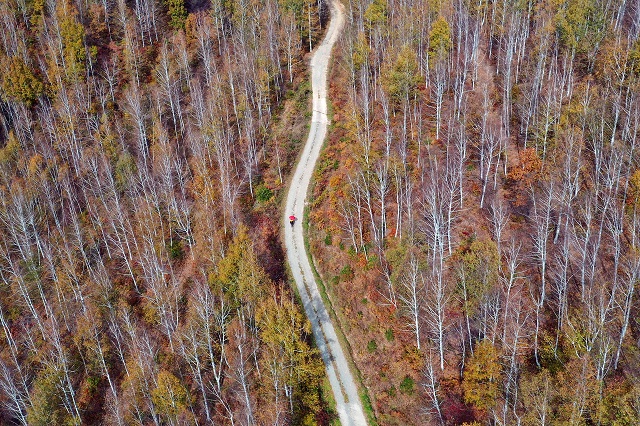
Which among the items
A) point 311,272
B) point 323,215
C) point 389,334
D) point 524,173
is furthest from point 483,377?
point 323,215

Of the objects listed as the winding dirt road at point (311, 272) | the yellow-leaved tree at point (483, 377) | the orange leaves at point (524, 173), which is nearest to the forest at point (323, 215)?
the yellow-leaved tree at point (483, 377)

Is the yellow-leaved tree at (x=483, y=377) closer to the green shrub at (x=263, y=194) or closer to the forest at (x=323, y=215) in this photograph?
the forest at (x=323, y=215)

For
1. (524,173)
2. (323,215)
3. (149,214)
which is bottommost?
(323,215)

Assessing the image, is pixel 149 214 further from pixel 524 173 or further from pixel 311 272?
pixel 524 173

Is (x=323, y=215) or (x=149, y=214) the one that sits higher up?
(x=149, y=214)

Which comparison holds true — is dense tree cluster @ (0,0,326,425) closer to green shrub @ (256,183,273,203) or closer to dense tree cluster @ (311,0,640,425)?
green shrub @ (256,183,273,203)

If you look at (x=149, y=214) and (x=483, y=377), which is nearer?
(x=483, y=377)

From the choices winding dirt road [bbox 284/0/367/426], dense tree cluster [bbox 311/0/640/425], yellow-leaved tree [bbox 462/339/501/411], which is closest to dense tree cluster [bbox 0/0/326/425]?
winding dirt road [bbox 284/0/367/426]

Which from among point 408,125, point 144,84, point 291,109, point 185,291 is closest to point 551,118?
point 408,125
